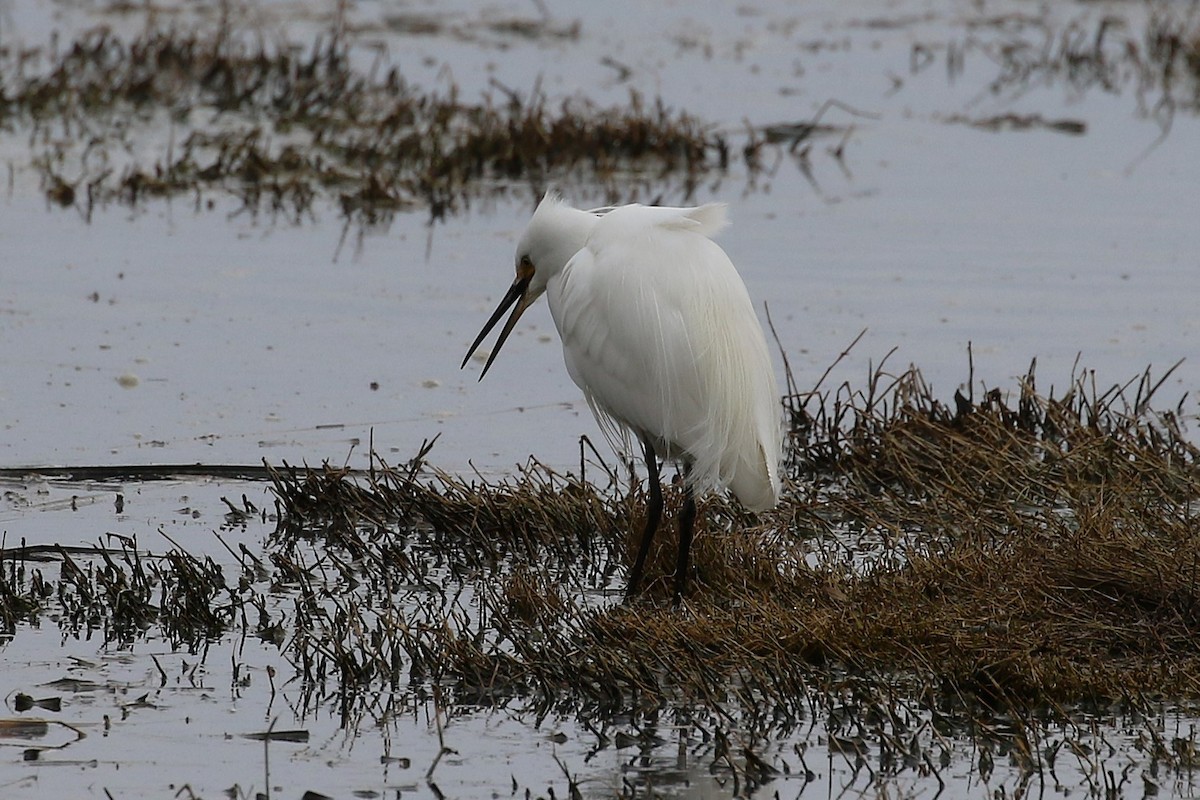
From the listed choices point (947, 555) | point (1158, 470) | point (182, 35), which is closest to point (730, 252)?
point (1158, 470)

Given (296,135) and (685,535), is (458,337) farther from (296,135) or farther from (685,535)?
(296,135)

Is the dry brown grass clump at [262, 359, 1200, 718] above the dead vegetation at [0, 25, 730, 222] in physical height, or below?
below

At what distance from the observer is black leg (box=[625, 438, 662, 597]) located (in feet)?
17.7

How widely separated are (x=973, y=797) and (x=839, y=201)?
7898mm

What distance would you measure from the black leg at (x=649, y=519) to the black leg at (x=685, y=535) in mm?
90

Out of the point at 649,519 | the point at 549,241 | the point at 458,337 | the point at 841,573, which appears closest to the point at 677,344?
the point at 649,519

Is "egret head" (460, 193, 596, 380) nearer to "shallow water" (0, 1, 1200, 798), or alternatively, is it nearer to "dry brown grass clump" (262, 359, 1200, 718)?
"dry brown grass clump" (262, 359, 1200, 718)

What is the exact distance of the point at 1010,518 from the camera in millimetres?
5512

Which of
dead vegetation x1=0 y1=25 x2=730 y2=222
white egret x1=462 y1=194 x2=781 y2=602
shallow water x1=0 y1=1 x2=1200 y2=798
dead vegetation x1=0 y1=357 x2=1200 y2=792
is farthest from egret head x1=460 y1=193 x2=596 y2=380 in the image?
dead vegetation x1=0 y1=25 x2=730 y2=222

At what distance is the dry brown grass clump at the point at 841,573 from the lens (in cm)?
445

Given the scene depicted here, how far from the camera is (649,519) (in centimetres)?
550

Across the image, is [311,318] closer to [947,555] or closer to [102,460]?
[102,460]

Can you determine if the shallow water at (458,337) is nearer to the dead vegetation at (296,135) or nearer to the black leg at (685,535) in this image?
the dead vegetation at (296,135)

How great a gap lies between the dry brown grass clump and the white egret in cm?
25
